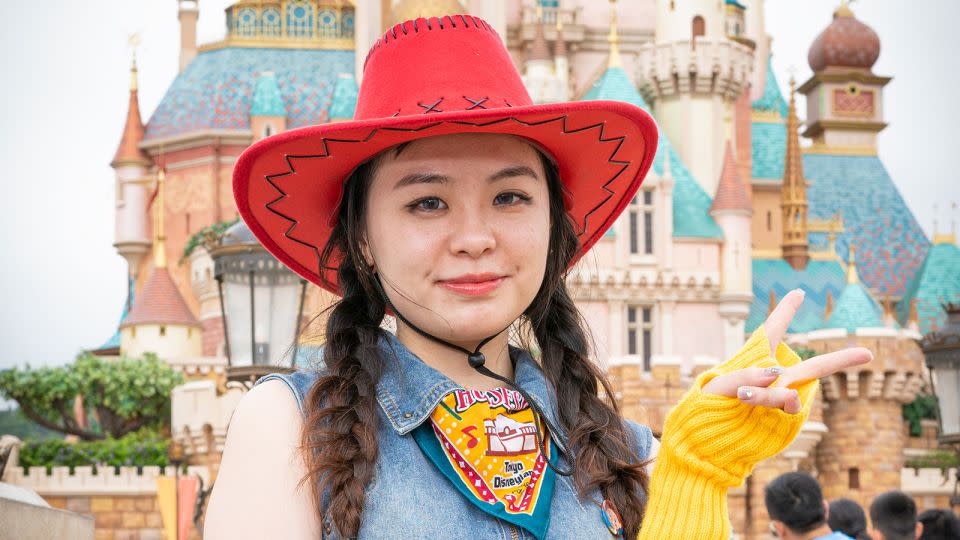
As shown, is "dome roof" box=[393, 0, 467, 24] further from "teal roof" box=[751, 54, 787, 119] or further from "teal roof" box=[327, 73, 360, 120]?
"teal roof" box=[751, 54, 787, 119]

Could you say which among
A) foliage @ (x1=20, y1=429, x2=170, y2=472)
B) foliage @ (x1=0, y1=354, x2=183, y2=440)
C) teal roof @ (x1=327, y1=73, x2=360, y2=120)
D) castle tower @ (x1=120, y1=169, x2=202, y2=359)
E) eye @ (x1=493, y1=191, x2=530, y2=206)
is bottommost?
foliage @ (x1=20, y1=429, x2=170, y2=472)

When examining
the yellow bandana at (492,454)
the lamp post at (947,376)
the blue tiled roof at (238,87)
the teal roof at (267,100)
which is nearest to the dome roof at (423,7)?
the blue tiled roof at (238,87)

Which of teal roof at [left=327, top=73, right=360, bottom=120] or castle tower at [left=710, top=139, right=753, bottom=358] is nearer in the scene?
castle tower at [left=710, top=139, right=753, bottom=358]

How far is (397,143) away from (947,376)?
873 cm

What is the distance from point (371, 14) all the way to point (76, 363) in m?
13.8

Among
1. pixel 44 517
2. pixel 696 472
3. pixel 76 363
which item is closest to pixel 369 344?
pixel 696 472

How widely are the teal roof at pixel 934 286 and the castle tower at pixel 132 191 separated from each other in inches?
786

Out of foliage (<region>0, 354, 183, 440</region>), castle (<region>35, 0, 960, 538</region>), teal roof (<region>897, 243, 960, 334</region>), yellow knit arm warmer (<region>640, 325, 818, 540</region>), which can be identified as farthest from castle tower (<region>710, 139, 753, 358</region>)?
yellow knit arm warmer (<region>640, 325, 818, 540</region>)

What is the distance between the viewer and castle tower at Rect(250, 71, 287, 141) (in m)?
40.7

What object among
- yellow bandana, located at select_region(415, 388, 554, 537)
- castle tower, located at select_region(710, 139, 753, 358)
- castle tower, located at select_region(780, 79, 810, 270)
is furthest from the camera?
castle tower, located at select_region(780, 79, 810, 270)

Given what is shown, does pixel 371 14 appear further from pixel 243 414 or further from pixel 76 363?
pixel 243 414

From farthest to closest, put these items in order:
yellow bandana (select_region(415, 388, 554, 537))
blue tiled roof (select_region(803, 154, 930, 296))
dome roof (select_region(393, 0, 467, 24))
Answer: blue tiled roof (select_region(803, 154, 930, 296)) < dome roof (select_region(393, 0, 467, 24)) < yellow bandana (select_region(415, 388, 554, 537))

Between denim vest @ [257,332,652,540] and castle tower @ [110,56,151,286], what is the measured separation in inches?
1612

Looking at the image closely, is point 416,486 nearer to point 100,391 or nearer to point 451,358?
point 451,358
